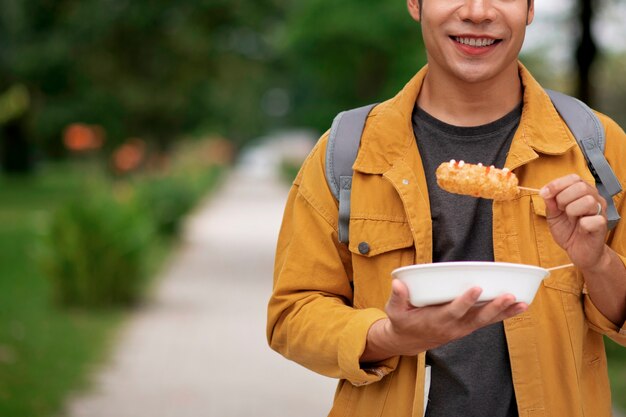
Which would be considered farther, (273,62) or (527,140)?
(273,62)

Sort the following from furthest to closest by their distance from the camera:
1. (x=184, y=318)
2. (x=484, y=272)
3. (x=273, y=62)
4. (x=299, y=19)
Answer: (x=273, y=62), (x=299, y=19), (x=184, y=318), (x=484, y=272)

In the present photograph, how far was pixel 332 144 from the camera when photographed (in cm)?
266

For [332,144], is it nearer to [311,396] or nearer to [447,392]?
[447,392]

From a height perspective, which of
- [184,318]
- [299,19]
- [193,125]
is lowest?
[193,125]

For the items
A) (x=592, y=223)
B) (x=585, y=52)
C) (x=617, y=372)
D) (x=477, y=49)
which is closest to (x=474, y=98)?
(x=477, y=49)

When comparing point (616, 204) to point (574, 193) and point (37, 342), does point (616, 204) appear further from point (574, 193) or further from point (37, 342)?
point (37, 342)

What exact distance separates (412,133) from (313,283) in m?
0.40

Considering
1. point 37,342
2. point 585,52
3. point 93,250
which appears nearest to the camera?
point 585,52

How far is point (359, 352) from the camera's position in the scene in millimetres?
2422

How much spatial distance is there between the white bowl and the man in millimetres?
256

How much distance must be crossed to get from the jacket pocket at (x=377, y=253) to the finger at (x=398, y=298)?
0.33 meters

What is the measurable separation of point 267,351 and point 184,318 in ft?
7.05

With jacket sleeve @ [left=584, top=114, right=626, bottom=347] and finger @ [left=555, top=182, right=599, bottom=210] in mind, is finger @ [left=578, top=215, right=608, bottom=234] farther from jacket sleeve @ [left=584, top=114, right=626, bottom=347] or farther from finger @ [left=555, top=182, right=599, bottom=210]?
jacket sleeve @ [left=584, top=114, right=626, bottom=347]

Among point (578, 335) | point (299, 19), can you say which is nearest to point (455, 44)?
point (578, 335)
